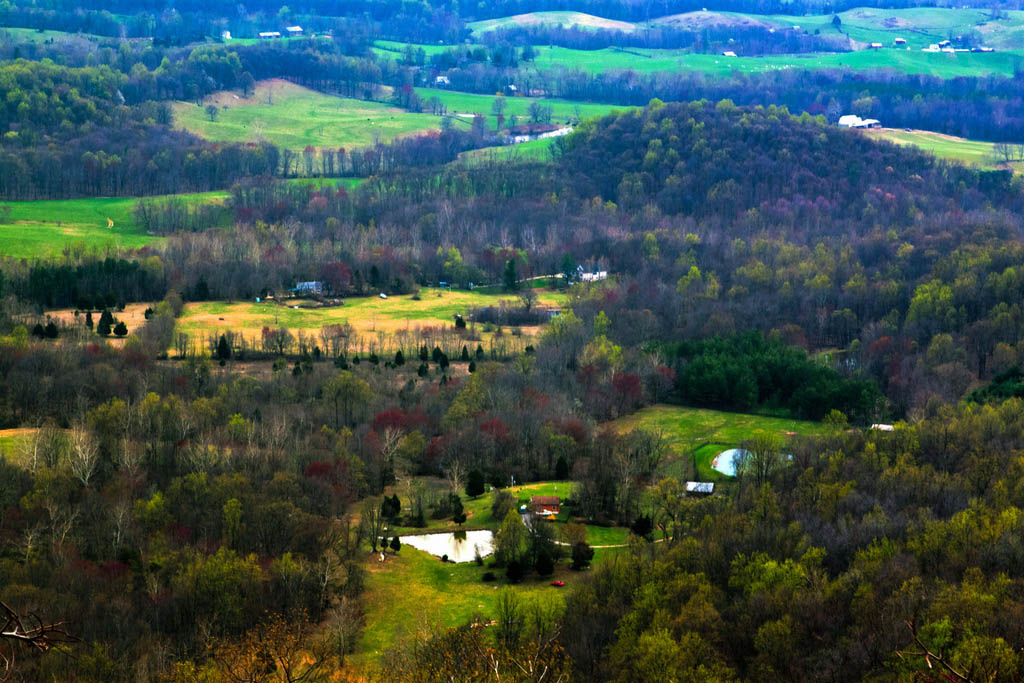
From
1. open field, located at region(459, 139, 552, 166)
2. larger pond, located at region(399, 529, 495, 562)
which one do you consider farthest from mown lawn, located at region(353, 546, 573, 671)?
open field, located at region(459, 139, 552, 166)

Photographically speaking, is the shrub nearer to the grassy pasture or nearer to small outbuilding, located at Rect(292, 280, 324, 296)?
small outbuilding, located at Rect(292, 280, 324, 296)

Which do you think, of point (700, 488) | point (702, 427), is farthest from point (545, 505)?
point (702, 427)

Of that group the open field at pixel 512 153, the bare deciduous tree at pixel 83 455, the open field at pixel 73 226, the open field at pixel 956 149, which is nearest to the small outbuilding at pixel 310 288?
the open field at pixel 73 226

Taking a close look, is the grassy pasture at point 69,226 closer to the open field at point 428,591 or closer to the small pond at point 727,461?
the small pond at point 727,461

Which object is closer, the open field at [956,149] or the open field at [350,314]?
the open field at [350,314]

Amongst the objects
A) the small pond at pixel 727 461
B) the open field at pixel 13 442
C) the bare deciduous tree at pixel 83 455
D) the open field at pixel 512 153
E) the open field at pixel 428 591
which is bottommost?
the small pond at pixel 727 461

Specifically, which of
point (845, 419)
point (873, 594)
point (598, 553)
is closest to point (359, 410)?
point (598, 553)
